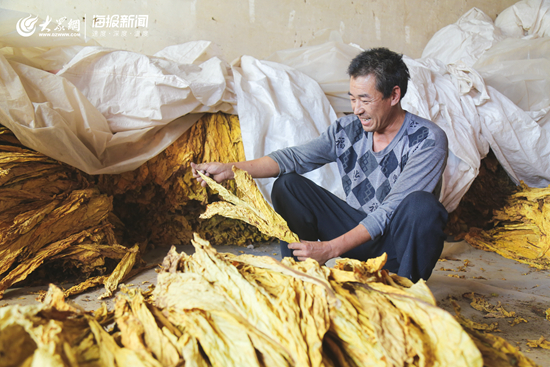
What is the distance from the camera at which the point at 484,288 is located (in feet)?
6.25

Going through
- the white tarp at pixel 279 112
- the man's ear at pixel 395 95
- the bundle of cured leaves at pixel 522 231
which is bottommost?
the bundle of cured leaves at pixel 522 231

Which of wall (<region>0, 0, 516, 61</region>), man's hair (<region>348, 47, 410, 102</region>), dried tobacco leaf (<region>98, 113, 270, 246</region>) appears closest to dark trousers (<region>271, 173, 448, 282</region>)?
man's hair (<region>348, 47, 410, 102</region>)

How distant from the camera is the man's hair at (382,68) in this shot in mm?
1665

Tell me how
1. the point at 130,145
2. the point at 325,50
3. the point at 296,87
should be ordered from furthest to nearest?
the point at 325,50, the point at 296,87, the point at 130,145

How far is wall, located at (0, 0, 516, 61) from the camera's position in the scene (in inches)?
127

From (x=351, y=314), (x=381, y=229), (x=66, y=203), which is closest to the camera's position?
(x=351, y=314)

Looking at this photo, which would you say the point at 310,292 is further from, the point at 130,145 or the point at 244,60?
the point at 244,60

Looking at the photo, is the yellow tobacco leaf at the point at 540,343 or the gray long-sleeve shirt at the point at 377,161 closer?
the yellow tobacco leaf at the point at 540,343

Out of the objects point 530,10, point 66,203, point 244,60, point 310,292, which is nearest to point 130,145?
point 66,203

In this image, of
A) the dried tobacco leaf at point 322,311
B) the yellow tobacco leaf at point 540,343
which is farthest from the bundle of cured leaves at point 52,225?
the yellow tobacco leaf at point 540,343

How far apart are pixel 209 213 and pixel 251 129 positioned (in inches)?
43.8

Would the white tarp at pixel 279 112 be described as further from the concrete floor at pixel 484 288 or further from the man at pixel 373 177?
the concrete floor at pixel 484 288

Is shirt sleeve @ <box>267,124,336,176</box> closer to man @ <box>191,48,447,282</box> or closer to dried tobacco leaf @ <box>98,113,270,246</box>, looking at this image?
man @ <box>191,48,447,282</box>

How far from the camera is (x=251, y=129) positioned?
7.25 ft
